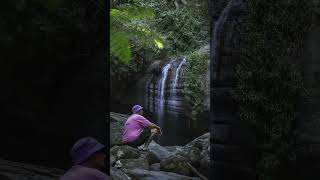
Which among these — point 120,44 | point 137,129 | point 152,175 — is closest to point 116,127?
→ point 137,129

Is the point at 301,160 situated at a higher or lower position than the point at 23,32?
lower

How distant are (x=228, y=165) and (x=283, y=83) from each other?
3.37ft

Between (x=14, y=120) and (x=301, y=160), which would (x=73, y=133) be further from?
(x=301, y=160)

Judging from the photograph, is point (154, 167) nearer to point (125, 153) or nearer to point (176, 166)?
point (176, 166)

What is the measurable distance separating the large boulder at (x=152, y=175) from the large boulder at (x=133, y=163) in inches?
24.5

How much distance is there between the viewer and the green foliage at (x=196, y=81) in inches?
558

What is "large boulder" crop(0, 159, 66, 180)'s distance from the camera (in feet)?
14.9

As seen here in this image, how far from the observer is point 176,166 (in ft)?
30.3

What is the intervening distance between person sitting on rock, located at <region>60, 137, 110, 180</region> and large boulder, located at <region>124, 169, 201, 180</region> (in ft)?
17.1

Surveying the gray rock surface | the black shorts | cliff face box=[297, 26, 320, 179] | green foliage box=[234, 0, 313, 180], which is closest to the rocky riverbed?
the black shorts

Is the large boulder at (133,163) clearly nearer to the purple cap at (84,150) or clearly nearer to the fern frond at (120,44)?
the fern frond at (120,44)

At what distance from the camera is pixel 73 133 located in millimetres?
5039

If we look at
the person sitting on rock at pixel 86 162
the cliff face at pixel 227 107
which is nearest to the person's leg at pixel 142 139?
the cliff face at pixel 227 107

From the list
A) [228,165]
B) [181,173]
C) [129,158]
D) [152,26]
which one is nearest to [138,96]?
[152,26]
